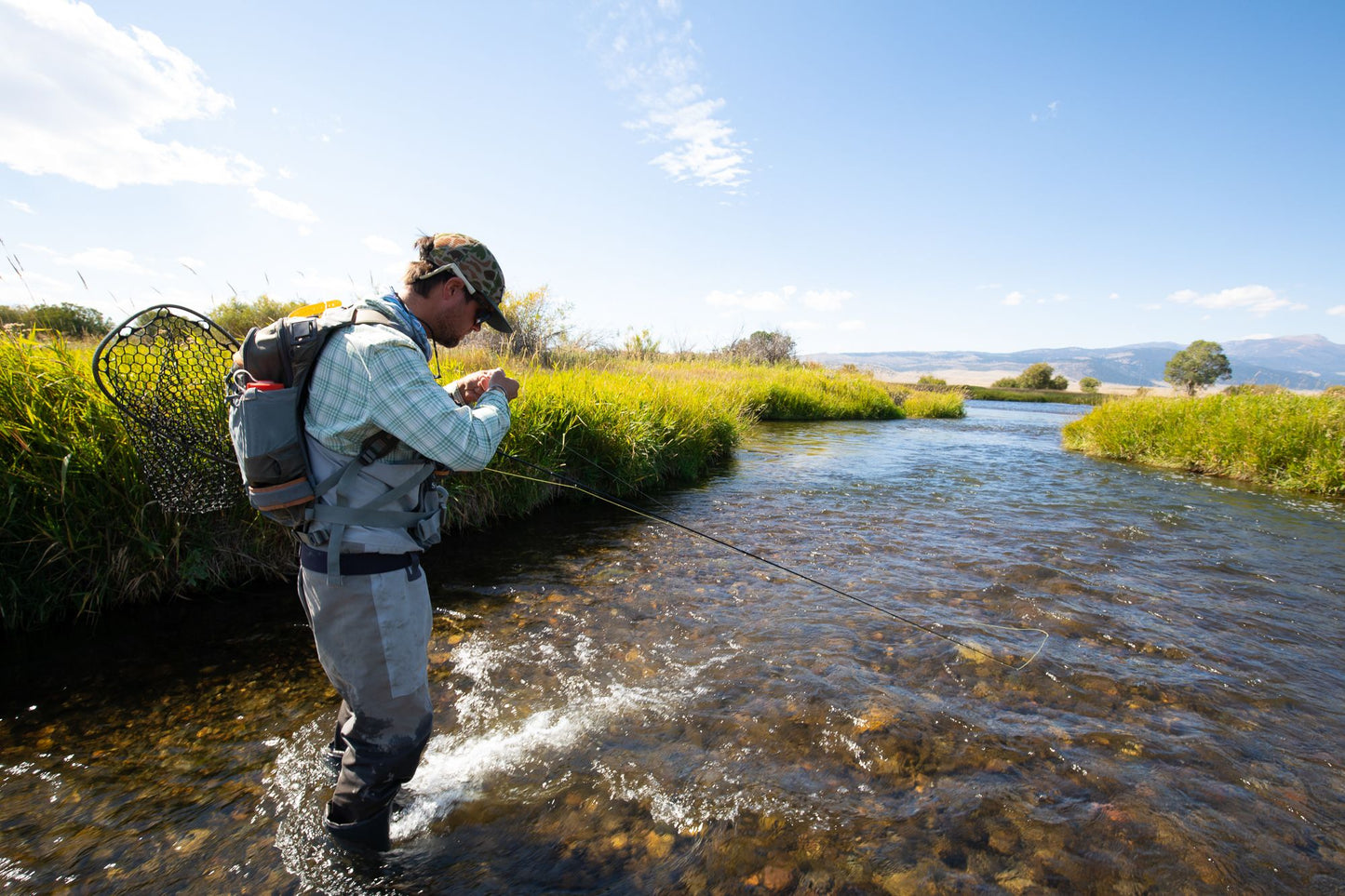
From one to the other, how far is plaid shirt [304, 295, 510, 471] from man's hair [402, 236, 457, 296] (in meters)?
0.34

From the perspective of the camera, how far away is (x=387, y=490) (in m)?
2.09

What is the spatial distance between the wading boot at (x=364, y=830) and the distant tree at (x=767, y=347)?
98.3ft

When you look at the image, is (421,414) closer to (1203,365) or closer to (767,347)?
(767,347)

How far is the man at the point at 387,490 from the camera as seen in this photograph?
1.93 metres

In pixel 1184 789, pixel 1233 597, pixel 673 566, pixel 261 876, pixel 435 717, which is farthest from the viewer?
pixel 673 566

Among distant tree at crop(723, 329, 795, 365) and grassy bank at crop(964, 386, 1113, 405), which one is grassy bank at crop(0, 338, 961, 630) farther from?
grassy bank at crop(964, 386, 1113, 405)

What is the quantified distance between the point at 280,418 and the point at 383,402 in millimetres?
368

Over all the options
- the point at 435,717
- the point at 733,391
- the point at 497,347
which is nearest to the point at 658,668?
the point at 435,717

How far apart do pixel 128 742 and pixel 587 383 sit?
7002 millimetres

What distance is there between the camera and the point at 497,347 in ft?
52.9

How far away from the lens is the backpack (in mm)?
1900

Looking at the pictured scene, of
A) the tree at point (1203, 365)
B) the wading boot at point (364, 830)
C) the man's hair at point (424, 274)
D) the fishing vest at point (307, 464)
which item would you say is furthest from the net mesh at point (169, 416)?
the tree at point (1203, 365)

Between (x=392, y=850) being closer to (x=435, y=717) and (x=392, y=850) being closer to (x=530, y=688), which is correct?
(x=435, y=717)

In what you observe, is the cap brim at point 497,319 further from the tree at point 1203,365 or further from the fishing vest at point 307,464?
the tree at point 1203,365
